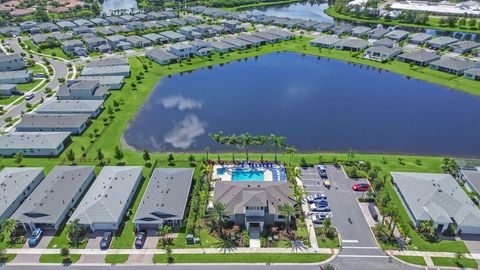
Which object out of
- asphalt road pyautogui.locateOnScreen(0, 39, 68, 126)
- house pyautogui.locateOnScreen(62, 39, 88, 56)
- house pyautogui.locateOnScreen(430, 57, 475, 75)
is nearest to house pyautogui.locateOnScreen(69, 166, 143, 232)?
asphalt road pyautogui.locateOnScreen(0, 39, 68, 126)

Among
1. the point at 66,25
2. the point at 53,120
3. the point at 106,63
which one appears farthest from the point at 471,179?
the point at 66,25

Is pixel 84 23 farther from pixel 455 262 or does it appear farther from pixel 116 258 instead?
pixel 455 262

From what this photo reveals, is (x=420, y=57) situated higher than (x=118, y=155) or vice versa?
(x=420, y=57)

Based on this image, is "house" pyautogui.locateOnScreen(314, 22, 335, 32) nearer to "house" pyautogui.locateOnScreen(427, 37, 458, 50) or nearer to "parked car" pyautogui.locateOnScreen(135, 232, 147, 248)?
"house" pyautogui.locateOnScreen(427, 37, 458, 50)

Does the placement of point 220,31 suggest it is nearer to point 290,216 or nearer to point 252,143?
point 252,143

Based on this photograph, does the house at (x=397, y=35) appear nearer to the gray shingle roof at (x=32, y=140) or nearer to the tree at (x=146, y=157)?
the tree at (x=146, y=157)
